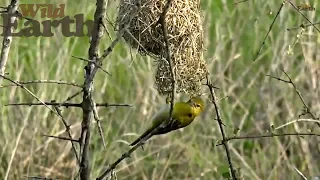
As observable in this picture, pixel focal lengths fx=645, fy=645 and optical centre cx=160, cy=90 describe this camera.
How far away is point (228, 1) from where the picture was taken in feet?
18.1

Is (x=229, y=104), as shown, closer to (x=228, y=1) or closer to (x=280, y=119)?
(x=280, y=119)

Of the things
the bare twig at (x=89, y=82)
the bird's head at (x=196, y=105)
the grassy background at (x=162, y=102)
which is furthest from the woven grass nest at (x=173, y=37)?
the grassy background at (x=162, y=102)

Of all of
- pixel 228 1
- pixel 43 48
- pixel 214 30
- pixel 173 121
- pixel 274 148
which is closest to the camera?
pixel 173 121

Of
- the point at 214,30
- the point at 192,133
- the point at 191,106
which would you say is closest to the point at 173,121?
the point at 191,106

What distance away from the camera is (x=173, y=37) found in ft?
7.10

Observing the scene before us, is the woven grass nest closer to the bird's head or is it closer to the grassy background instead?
the bird's head

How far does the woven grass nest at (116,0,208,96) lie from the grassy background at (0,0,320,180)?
150 cm

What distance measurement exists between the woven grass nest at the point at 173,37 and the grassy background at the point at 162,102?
1.50 meters

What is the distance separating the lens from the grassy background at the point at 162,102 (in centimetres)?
404

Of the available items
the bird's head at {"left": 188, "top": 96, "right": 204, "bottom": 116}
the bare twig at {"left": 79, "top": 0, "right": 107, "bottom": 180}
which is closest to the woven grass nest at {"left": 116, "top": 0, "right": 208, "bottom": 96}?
the bird's head at {"left": 188, "top": 96, "right": 204, "bottom": 116}

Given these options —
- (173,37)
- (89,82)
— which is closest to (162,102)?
(173,37)

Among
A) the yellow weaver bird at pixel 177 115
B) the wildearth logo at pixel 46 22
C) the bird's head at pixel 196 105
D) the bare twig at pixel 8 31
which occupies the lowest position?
the yellow weaver bird at pixel 177 115

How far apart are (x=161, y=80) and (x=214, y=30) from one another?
3.00 metres

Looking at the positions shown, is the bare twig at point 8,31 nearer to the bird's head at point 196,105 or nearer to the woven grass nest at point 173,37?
the woven grass nest at point 173,37
